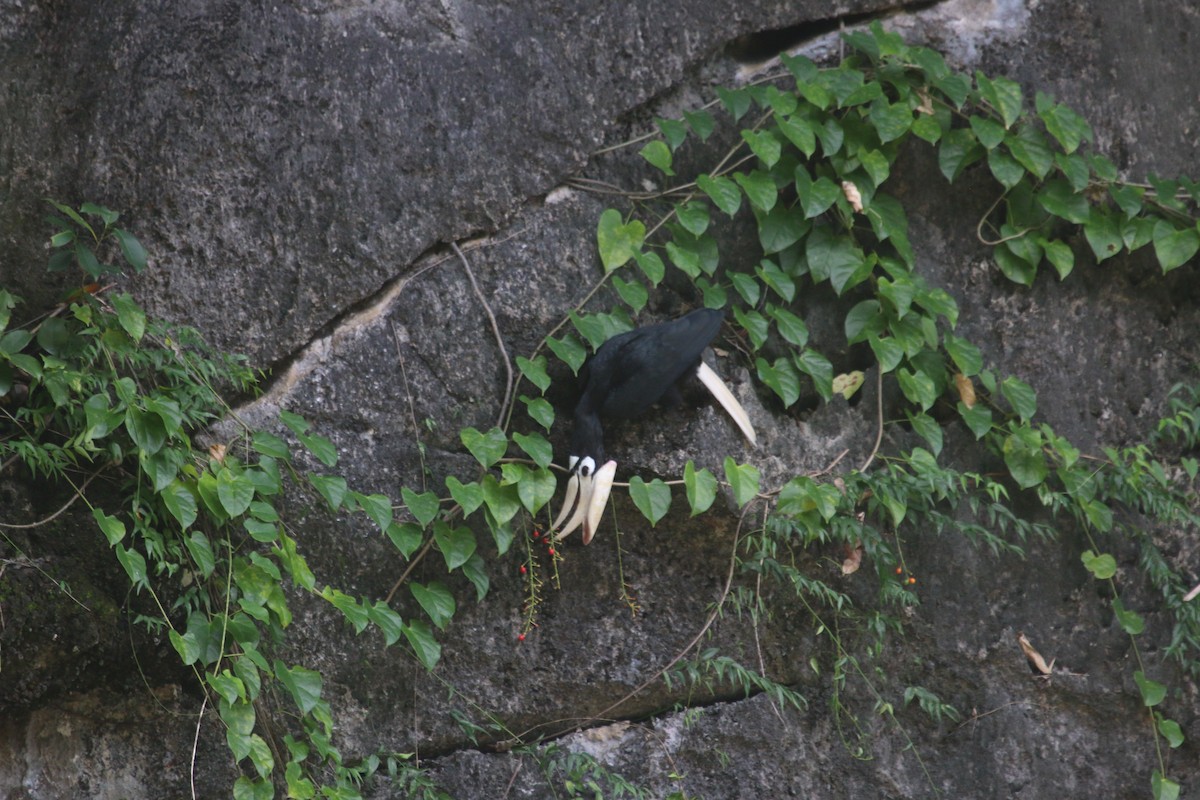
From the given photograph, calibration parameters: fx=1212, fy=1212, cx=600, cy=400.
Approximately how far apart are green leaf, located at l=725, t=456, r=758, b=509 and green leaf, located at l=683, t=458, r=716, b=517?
4 centimetres

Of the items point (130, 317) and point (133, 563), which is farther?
point (130, 317)

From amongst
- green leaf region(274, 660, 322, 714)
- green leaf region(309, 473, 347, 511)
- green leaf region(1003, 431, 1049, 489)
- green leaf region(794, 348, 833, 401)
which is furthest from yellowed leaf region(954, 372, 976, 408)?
green leaf region(274, 660, 322, 714)

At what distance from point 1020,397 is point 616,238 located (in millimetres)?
890

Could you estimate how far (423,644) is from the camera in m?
2.16

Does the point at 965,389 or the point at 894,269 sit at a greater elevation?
the point at 894,269

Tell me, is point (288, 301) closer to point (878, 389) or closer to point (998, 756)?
point (878, 389)

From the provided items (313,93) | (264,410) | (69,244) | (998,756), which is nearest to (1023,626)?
(998,756)

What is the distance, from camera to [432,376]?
7.52 feet

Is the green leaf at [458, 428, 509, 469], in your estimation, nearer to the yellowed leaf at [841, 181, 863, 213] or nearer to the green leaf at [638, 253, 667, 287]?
the green leaf at [638, 253, 667, 287]

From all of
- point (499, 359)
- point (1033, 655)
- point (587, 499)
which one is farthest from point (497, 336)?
point (1033, 655)

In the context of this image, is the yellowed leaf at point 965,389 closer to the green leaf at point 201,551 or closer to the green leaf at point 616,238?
the green leaf at point 616,238

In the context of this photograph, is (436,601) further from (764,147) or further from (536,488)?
(764,147)

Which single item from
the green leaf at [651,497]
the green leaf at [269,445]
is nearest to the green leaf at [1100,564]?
the green leaf at [651,497]

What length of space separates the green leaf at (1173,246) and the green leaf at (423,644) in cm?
170
